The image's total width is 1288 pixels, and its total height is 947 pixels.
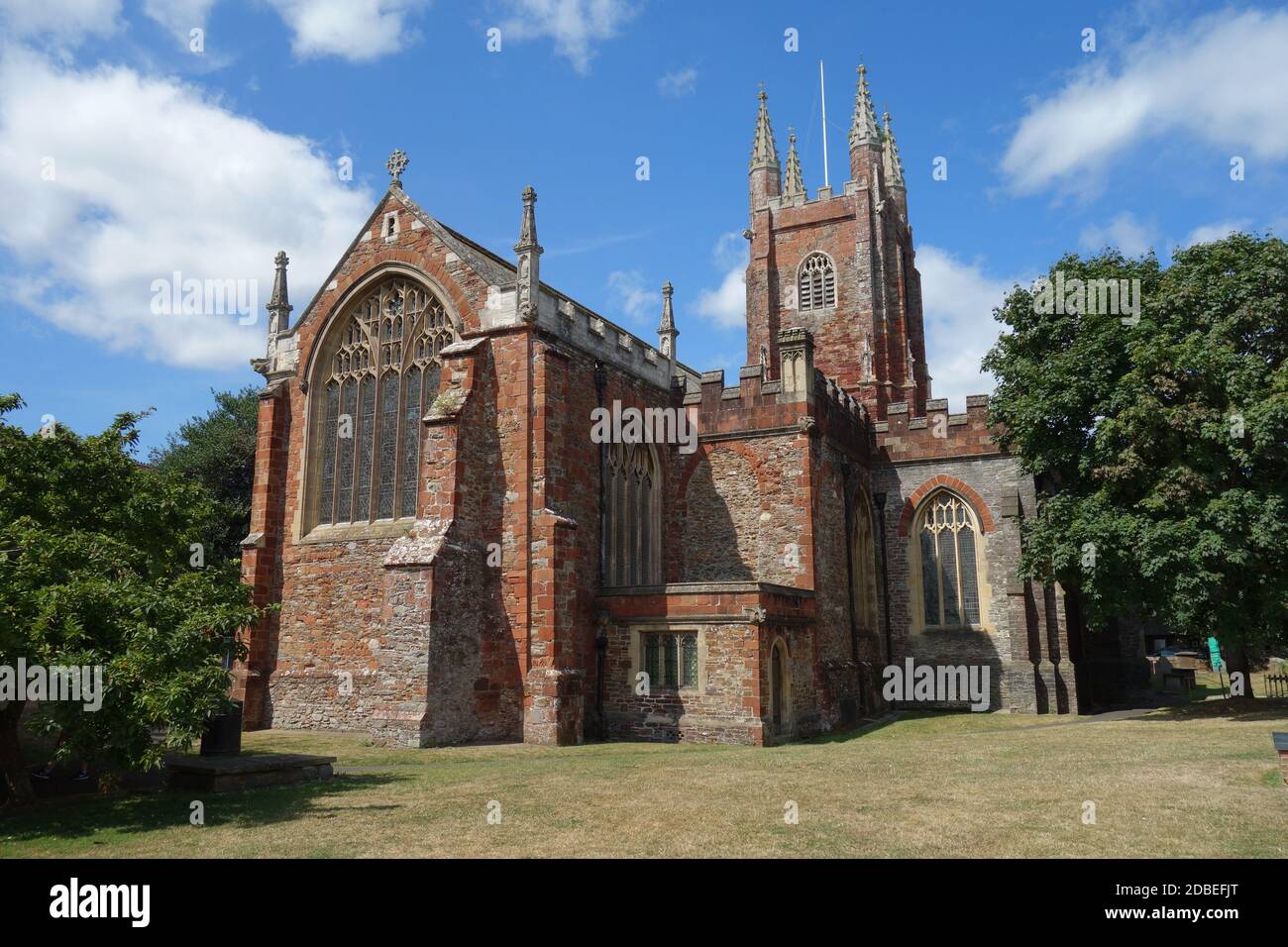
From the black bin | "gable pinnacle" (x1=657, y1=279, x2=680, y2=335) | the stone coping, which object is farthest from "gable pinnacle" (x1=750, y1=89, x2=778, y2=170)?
the black bin

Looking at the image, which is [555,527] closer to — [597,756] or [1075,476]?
[597,756]

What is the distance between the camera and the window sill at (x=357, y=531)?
70.2 feet

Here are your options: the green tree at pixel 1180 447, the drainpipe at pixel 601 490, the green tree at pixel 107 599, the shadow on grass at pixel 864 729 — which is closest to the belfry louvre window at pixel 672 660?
the drainpipe at pixel 601 490

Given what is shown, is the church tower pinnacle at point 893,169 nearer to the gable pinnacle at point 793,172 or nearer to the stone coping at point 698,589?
the gable pinnacle at point 793,172

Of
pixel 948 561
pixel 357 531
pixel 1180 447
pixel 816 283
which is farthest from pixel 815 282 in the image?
pixel 357 531

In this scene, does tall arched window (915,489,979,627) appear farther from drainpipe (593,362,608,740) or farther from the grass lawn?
drainpipe (593,362,608,740)

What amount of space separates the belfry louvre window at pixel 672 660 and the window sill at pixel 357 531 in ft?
20.4

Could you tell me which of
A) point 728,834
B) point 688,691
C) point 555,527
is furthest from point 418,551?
point 728,834

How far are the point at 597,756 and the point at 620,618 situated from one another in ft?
14.8

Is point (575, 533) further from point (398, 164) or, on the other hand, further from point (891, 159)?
point (891, 159)

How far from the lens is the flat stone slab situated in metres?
11.9

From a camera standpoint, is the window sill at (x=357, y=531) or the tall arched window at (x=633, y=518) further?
the tall arched window at (x=633, y=518)

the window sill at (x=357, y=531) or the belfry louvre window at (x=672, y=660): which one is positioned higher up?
the window sill at (x=357, y=531)

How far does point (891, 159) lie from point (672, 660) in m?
35.7
